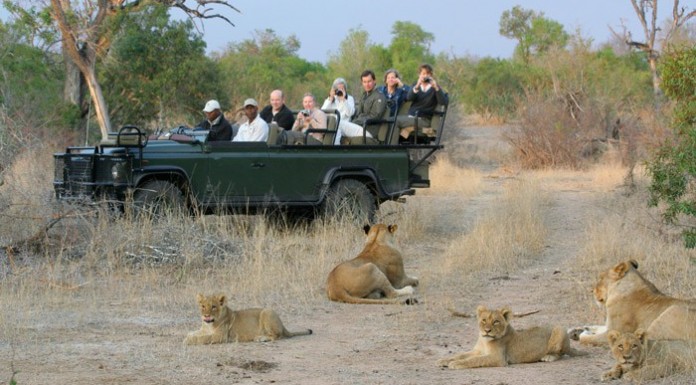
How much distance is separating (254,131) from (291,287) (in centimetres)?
391

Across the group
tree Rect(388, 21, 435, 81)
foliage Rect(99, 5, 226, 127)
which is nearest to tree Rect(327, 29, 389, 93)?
tree Rect(388, 21, 435, 81)

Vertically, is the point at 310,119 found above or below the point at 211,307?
above

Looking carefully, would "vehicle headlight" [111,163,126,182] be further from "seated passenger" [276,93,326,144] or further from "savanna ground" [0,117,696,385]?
"seated passenger" [276,93,326,144]

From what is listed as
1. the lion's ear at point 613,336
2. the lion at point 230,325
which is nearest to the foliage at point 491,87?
the lion at point 230,325

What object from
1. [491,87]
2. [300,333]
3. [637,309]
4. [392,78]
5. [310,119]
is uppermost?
[491,87]

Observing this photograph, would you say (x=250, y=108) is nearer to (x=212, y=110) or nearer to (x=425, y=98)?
(x=212, y=110)

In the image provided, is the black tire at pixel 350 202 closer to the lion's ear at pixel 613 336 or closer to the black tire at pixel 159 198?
the black tire at pixel 159 198

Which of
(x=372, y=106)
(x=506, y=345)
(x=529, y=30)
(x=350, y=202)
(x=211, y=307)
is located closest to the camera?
(x=506, y=345)

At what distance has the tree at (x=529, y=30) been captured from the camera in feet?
189

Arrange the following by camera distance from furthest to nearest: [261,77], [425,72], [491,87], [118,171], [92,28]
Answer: [491,87] → [261,77] → [92,28] → [425,72] → [118,171]

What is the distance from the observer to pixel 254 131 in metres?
14.1

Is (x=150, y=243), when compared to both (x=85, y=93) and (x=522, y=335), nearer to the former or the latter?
(x=522, y=335)

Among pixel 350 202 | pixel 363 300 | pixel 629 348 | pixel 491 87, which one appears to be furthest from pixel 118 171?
pixel 491 87

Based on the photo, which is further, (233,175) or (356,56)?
(356,56)
